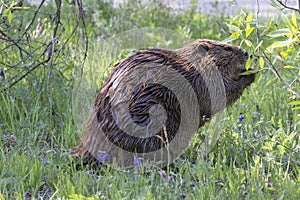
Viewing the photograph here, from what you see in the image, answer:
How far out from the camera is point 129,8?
6.27 meters

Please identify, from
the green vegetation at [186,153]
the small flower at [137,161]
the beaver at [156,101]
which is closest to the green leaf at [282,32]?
the green vegetation at [186,153]

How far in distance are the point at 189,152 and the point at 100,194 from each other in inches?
34.2

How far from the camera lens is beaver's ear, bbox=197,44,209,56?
3.51m

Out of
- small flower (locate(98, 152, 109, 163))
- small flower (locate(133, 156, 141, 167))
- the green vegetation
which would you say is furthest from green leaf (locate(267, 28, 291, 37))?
small flower (locate(98, 152, 109, 163))

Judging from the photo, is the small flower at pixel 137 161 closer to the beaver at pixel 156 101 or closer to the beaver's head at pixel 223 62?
the beaver at pixel 156 101

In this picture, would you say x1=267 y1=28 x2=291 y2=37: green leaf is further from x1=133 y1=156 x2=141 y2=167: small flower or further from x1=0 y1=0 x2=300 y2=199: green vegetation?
x1=133 y1=156 x2=141 y2=167: small flower

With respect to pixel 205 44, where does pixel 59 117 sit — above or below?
below

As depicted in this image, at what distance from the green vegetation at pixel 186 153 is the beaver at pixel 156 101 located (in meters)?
0.13

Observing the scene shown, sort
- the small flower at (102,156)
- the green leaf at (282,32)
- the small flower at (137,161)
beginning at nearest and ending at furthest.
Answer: the green leaf at (282,32) → the small flower at (137,161) → the small flower at (102,156)

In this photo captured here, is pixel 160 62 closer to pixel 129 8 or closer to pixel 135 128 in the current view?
pixel 135 128

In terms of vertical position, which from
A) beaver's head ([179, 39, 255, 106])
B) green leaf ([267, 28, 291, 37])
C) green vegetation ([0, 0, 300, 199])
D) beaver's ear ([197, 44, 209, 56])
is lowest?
green vegetation ([0, 0, 300, 199])

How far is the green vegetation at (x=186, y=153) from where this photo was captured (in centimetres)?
305

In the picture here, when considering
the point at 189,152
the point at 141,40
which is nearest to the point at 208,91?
the point at 189,152

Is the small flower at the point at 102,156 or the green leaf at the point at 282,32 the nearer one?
the green leaf at the point at 282,32
